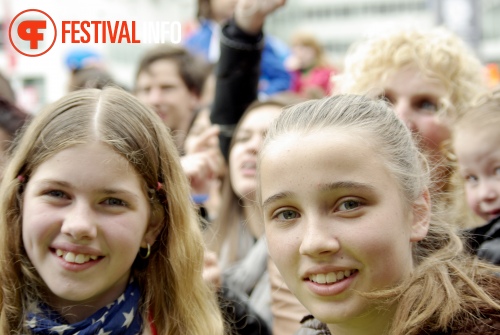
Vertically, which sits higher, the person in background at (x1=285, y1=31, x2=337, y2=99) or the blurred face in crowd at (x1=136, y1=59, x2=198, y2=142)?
the blurred face in crowd at (x1=136, y1=59, x2=198, y2=142)

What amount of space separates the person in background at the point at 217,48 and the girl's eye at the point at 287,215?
3004 mm

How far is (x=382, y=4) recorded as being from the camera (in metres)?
44.8

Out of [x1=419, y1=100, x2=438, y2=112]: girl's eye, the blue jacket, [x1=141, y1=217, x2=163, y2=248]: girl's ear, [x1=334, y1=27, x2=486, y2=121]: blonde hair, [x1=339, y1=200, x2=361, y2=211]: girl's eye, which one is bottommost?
the blue jacket

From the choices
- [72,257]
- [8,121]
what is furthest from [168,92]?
[72,257]

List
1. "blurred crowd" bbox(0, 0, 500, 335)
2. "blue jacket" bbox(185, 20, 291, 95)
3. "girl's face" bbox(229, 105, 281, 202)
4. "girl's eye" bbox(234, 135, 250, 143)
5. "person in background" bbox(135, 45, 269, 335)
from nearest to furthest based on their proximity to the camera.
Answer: "blurred crowd" bbox(0, 0, 500, 335), "girl's face" bbox(229, 105, 281, 202), "girl's eye" bbox(234, 135, 250, 143), "person in background" bbox(135, 45, 269, 335), "blue jacket" bbox(185, 20, 291, 95)

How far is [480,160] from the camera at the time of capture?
8.50 ft

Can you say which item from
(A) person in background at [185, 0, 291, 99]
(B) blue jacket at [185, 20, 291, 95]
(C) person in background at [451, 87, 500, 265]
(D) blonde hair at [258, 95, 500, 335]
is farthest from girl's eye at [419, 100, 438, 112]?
(B) blue jacket at [185, 20, 291, 95]

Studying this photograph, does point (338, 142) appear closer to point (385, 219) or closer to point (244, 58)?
point (385, 219)

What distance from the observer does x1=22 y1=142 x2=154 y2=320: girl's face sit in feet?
7.36

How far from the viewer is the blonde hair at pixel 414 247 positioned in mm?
1798

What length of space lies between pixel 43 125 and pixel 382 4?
44743 millimetres

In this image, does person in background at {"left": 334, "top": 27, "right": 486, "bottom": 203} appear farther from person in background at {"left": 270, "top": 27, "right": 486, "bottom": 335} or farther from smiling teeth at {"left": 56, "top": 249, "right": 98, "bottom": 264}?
smiling teeth at {"left": 56, "top": 249, "right": 98, "bottom": 264}

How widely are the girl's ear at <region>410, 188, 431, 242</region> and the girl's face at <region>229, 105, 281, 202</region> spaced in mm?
1680

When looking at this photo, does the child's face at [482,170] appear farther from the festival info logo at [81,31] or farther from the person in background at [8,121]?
the person in background at [8,121]
